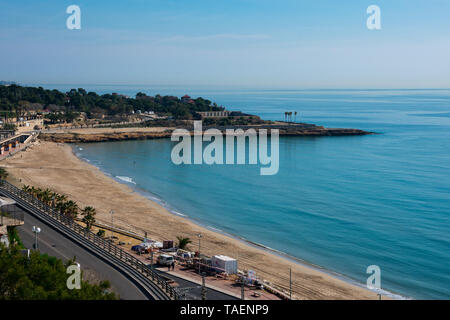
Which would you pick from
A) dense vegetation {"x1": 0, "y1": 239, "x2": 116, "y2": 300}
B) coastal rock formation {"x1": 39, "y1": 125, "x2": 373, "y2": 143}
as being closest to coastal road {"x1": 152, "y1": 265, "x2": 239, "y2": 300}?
dense vegetation {"x1": 0, "y1": 239, "x2": 116, "y2": 300}

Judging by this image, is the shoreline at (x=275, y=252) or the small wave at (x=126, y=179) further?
the small wave at (x=126, y=179)

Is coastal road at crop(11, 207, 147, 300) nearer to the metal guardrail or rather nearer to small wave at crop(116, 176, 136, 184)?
Answer: the metal guardrail

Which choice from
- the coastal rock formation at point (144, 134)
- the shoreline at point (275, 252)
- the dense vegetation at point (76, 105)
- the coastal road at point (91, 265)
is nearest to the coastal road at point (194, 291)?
the coastal road at point (91, 265)

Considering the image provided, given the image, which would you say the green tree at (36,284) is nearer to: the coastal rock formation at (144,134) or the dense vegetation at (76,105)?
the coastal rock formation at (144,134)

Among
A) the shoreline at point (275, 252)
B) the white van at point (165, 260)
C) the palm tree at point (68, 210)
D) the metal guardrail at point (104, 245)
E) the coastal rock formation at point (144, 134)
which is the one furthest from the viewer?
the coastal rock formation at point (144, 134)

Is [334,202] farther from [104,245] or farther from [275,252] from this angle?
[104,245]

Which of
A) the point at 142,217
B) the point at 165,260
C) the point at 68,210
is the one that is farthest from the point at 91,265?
the point at 142,217
